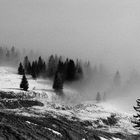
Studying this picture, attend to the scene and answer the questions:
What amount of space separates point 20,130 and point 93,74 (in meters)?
122

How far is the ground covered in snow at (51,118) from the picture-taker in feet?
228

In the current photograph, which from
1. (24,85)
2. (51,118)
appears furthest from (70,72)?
(51,118)

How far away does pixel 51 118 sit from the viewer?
82875mm

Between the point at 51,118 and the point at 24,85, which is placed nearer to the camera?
the point at 51,118

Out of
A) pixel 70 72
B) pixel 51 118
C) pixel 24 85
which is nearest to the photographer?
pixel 51 118

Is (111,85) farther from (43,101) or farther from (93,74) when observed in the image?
(43,101)

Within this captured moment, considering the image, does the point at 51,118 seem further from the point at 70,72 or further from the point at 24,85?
the point at 70,72

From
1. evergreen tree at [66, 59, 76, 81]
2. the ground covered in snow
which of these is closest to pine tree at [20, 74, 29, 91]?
the ground covered in snow

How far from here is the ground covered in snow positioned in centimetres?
6962

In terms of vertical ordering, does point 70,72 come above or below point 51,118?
above

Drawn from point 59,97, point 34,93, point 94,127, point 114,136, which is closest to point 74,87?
point 59,97

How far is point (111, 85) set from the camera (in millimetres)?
172000

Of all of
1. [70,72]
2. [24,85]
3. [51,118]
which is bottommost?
[51,118]

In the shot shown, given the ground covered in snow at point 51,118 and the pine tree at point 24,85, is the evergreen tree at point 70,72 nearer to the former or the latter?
the ground covered in snow at point 51,118
